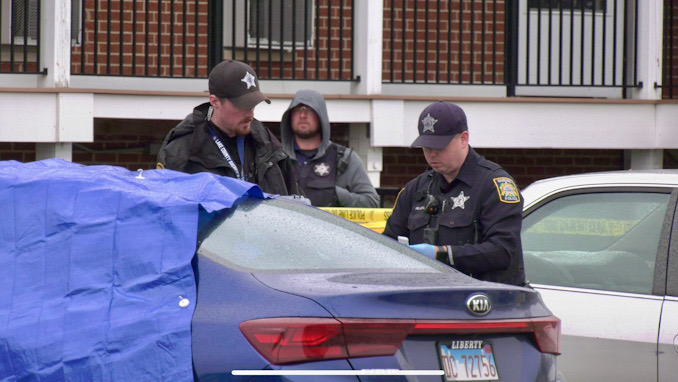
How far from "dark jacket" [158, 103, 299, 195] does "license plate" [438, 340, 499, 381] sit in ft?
5.28

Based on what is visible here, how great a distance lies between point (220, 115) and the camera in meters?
4.59

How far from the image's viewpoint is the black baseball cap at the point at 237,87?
4539 millimetres

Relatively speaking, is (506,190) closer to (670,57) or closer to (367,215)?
(367,215)

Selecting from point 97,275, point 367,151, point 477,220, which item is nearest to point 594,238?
point 477,220

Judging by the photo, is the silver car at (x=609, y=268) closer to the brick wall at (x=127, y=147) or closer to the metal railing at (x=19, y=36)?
the brick wall at (x=127, y=147)

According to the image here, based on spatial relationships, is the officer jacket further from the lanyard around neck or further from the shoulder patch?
the lanyard around neck

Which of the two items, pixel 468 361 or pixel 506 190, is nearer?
pixel 468 361

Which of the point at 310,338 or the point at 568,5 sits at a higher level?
the point at 568,5

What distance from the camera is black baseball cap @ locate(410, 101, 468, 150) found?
4.32m

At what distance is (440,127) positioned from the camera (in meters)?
4.34

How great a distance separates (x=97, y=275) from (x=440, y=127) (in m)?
1.69

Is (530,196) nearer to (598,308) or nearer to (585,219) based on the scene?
(585,219)

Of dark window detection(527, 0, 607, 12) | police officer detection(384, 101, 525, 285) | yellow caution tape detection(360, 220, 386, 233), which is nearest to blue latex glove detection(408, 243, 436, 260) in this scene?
police officer detection(384, 101, 525, 285)

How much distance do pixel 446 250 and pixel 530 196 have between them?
1.13m
